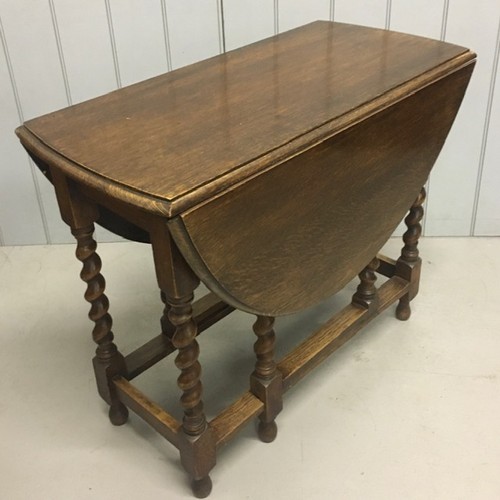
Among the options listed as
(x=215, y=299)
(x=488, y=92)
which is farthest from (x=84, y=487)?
(x=488, y=92)

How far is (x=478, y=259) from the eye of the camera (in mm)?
2203

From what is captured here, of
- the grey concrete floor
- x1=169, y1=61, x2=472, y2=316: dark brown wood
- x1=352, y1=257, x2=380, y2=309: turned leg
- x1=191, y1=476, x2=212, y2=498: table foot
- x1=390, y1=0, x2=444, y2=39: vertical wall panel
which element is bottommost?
the grey concrete floor

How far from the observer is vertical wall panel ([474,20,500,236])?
6.86 feet

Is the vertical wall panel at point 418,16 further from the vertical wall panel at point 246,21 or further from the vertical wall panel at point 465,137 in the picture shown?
the vertical wall panel at point 246,21

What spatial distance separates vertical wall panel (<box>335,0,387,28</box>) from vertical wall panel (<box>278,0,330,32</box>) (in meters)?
0.04

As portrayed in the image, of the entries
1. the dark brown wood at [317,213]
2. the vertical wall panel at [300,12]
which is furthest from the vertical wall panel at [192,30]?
the dark brown wood at [317,213]

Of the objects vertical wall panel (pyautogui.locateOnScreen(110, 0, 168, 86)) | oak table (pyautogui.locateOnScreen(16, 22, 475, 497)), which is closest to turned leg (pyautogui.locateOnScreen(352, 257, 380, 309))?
oak table (pyautogui.locateOnScreen(16, 22, 475, 497))

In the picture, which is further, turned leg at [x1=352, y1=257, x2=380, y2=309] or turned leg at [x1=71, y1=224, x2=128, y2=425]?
turned leg at [x1=352, y1=257, x2=380, y2=309]

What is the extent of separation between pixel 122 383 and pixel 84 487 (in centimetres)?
24

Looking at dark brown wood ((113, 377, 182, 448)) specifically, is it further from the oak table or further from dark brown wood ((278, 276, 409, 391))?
dark brown wood ((278, 276, 409, 391))

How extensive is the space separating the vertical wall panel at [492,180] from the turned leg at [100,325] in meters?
1.31

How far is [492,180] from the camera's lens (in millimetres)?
2223

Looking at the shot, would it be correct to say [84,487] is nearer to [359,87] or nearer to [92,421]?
[92,421]

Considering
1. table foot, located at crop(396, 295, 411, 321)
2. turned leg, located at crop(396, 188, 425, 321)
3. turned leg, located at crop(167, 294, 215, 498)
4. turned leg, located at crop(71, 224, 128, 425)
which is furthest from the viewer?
Result: table foot, located at crop(396, 295, 411, 321)
